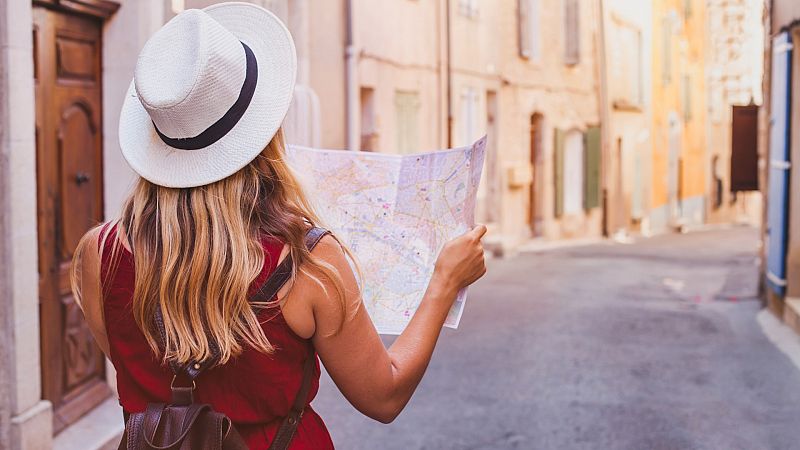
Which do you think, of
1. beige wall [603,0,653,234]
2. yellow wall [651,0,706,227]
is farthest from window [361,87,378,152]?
yellow wall [651,0,706,227]

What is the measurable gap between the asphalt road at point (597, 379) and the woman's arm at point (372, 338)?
3.65 meters

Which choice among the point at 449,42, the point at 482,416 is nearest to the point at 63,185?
the point at 482,416

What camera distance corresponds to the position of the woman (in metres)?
1.96

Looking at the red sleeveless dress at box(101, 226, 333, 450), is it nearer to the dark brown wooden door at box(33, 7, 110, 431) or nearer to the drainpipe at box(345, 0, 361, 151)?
the dark brown wooden door at box(33, 7, 110, 431)

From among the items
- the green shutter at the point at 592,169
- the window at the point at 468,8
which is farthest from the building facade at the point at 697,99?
the window at the point at 468,8

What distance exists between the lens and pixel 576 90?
75.3 feet

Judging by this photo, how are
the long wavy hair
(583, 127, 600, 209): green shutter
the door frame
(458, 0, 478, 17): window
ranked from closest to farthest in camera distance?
the long wavy hair → the door frame → (458, 0, 478, 17): window → (583, 127, 600, 209): green shutter

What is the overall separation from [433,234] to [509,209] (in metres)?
17.2

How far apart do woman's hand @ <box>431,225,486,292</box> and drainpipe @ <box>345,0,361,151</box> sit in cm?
1069

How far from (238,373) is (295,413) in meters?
0.13

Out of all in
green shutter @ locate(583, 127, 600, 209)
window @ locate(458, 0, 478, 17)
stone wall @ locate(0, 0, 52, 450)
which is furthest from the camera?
green shutter @ locate(583, 127, 600, 209)

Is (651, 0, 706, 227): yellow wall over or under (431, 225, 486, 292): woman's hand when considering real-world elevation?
over

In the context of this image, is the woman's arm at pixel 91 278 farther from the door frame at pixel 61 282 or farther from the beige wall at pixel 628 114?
the beige wall at pixel 628 114

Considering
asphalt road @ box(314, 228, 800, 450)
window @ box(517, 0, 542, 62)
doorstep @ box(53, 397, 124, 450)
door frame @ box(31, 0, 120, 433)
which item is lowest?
asphalt road @ box(314, 228, 800, 450)
